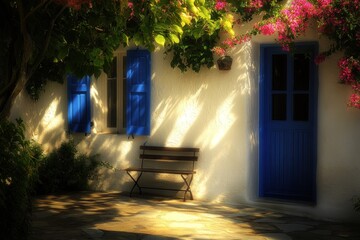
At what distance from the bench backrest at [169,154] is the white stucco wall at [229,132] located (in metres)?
0.14

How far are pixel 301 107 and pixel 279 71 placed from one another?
2.24 ft

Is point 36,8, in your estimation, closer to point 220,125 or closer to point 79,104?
point 220,125

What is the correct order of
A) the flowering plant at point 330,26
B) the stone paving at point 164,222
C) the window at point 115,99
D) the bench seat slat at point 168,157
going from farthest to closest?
the window at point 115,99
the bench seat slat at point 168,157
the flowering plant at point 330,26
the stone paving at point 164,222

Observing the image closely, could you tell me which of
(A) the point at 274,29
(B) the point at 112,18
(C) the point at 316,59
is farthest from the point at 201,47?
(B) the point at 112,18

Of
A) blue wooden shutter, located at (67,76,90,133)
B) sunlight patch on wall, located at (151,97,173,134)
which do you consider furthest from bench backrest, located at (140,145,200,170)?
blue wooden shutter, located at (67,76,90,133)

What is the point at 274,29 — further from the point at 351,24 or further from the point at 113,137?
the point at 113,137

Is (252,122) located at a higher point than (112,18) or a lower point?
lower

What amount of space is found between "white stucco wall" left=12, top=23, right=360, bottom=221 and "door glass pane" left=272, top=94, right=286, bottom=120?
28 centimetres

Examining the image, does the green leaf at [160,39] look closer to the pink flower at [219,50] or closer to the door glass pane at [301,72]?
the pink flower at [219,50]

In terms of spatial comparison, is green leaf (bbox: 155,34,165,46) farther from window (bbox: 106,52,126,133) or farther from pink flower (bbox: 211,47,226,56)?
window (bbox: 106,52,126,133)

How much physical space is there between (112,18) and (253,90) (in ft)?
11.3

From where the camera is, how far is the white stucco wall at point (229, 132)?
24.2 feet

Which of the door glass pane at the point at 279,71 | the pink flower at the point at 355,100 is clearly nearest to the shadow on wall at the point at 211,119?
the door glass pane at the point at 279,71

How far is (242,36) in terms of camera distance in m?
8.04
